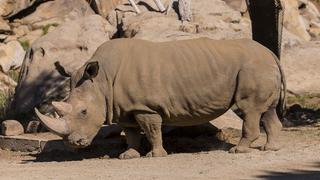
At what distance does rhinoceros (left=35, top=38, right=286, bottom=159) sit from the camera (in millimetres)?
10719

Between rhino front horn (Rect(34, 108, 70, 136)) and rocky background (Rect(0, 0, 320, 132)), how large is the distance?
4649 millimetres

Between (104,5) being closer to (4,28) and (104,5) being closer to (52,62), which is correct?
(4,28)

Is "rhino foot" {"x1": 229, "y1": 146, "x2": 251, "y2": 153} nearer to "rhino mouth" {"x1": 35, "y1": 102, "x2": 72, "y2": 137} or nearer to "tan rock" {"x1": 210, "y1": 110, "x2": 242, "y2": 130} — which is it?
"tan rock" {"x1": 210, "y1": 110, "x2": 242, "y2": 130}

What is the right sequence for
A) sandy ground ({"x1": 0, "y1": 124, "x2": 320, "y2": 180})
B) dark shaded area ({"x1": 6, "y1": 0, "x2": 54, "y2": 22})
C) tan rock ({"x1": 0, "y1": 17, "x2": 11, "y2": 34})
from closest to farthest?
sandy ground ({"x1": 0, "y1": 124, "x2": 320, "y2": 180}), tan rock ({"x1": 0, "y1": 17, "x2": 11, "y2": 34}), dark shaded area ({"x1": 6, "y1": 0, "x2": 54, "y2": 22})

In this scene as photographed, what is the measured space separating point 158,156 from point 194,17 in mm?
10618

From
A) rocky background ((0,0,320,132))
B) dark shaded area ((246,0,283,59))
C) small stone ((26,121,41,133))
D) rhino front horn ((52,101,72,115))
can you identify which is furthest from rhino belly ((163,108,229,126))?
rocky background ((0,0,320,132))

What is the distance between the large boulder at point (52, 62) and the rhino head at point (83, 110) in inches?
185

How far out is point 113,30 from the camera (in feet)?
62.1

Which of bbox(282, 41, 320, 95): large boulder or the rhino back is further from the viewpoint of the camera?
bbox(282, 41, 320, 95): large boulder

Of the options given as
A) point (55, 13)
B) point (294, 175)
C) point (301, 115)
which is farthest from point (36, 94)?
point (55, 13)

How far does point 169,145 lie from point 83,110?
171 centimetres

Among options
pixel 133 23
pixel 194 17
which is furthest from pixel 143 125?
pixel 194 17

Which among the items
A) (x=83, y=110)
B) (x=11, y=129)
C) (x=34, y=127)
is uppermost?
(x=83, y=110)

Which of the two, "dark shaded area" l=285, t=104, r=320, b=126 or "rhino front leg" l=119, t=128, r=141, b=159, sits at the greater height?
"rhino front leg" l=119, t=128, r=141, b=159
